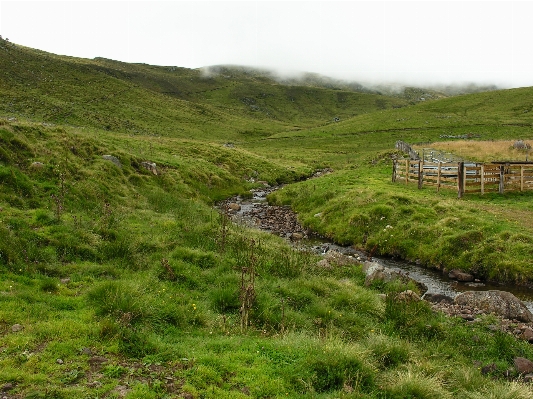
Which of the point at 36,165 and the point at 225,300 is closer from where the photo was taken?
the point at 225,300

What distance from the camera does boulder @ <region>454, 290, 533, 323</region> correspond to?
41.7 feet

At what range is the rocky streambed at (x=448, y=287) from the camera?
12.6 metres

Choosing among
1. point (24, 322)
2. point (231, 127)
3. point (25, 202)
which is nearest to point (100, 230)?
point (25, 202)

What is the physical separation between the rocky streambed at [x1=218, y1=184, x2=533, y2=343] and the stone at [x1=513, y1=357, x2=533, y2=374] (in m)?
1.76

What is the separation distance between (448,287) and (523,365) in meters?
7.01

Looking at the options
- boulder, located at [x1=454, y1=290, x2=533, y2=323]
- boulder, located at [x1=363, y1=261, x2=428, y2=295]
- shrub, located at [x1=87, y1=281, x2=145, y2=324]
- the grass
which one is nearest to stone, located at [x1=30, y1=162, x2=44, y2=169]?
shrub, located at [x1=87, y1=281, x2=145, y2=324]

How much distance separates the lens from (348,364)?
7770mm

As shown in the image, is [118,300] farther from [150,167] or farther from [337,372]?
[150,167]

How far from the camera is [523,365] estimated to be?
9562 mm

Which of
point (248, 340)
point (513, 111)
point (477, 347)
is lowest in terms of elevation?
point (477, 347)

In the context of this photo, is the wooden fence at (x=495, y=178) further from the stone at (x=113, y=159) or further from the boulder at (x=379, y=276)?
the stone at (x=113, y=159)

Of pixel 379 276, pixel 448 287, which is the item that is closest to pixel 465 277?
pixel 448 287

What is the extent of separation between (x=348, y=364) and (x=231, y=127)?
4383 inches

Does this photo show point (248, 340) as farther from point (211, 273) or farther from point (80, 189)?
point (80, 189)
